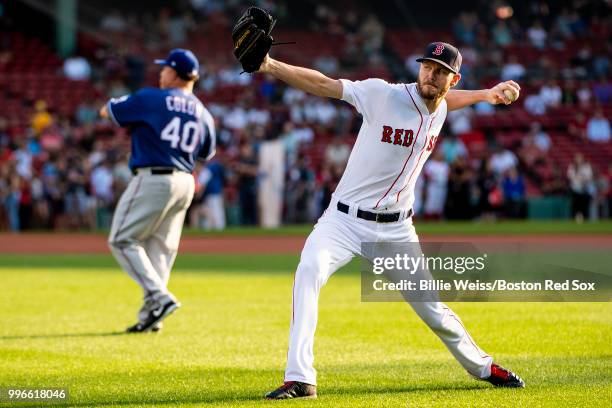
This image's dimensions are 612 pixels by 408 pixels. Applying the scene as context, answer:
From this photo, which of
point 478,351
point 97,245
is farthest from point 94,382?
point 97,245

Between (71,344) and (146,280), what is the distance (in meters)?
1.15

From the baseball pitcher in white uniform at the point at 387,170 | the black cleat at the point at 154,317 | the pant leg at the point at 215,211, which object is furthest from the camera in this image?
the pant leg at the point at 215,211

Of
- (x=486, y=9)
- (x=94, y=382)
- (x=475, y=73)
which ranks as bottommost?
(x=94, y=382)

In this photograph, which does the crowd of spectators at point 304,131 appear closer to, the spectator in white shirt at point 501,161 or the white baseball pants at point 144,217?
the spectator in white shirt at point 501,161

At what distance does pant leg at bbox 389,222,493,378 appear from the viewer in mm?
7211

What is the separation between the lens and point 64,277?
53.5 feet

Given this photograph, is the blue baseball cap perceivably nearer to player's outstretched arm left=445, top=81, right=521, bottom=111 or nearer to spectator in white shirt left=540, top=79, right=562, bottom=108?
player's outstretched arm left=445, top=81, right=521, bottom=111

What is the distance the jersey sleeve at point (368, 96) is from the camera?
23.5ft

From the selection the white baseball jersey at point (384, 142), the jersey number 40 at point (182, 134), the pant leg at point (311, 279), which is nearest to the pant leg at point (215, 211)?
the jersey number 40 at point (182, 134)

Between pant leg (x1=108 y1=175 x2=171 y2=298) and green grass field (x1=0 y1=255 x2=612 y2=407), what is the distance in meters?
0.62

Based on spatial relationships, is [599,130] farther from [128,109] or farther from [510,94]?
[510,94]

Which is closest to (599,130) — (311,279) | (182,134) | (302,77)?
(182,134)

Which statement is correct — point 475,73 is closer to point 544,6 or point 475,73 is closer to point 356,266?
point 544,6

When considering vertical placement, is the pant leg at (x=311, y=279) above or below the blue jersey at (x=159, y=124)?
below
